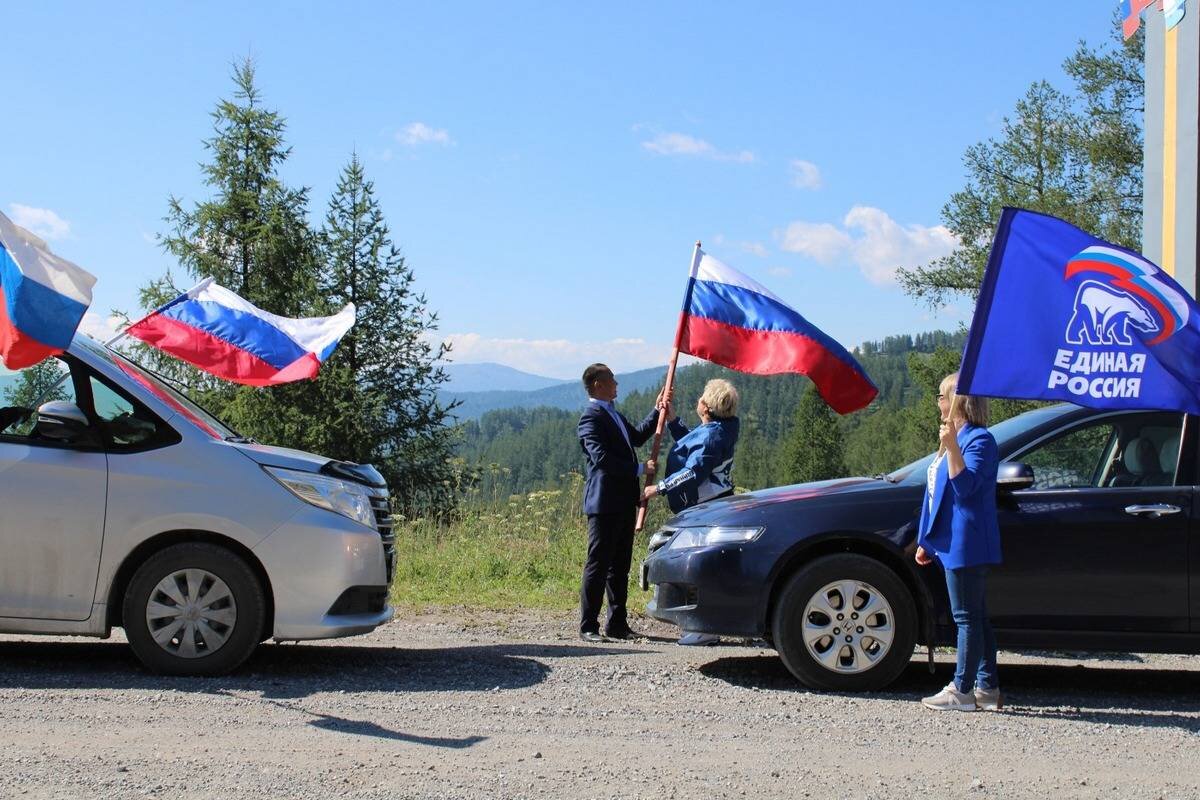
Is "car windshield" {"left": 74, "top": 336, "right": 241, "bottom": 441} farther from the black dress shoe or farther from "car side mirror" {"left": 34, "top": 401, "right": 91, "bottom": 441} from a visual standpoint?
the black dress shoe

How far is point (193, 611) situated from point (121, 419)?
1204 millimetres

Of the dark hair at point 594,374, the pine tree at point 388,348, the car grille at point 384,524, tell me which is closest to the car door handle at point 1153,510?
the dark hair at point 594,374

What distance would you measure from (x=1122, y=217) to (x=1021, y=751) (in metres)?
36.2

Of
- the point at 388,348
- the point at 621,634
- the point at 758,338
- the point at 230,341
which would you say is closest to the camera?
the point at 621,634

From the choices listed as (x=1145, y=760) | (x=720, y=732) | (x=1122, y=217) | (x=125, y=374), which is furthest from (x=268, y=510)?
(x=1122, y=217)

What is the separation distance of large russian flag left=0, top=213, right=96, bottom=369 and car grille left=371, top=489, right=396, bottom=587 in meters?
2.08

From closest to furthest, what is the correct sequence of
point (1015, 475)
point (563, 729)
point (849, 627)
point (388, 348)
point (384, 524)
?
A: point (563, 729) → point (1015, 475) → point (849, 627) → point (384, 524) → point (388, 348)

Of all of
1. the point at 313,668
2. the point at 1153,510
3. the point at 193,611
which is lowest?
the point at 313,668

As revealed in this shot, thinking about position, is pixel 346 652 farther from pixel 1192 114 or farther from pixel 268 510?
pixel 1192 114

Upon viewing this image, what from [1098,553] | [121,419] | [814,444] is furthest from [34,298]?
[814,444]

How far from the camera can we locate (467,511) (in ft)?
53.8

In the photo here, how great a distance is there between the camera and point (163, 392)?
7.71 meters

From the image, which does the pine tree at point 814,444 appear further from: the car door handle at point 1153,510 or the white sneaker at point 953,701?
the white sneaker at point 953,701

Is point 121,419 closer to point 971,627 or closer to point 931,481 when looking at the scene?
point 931,481
